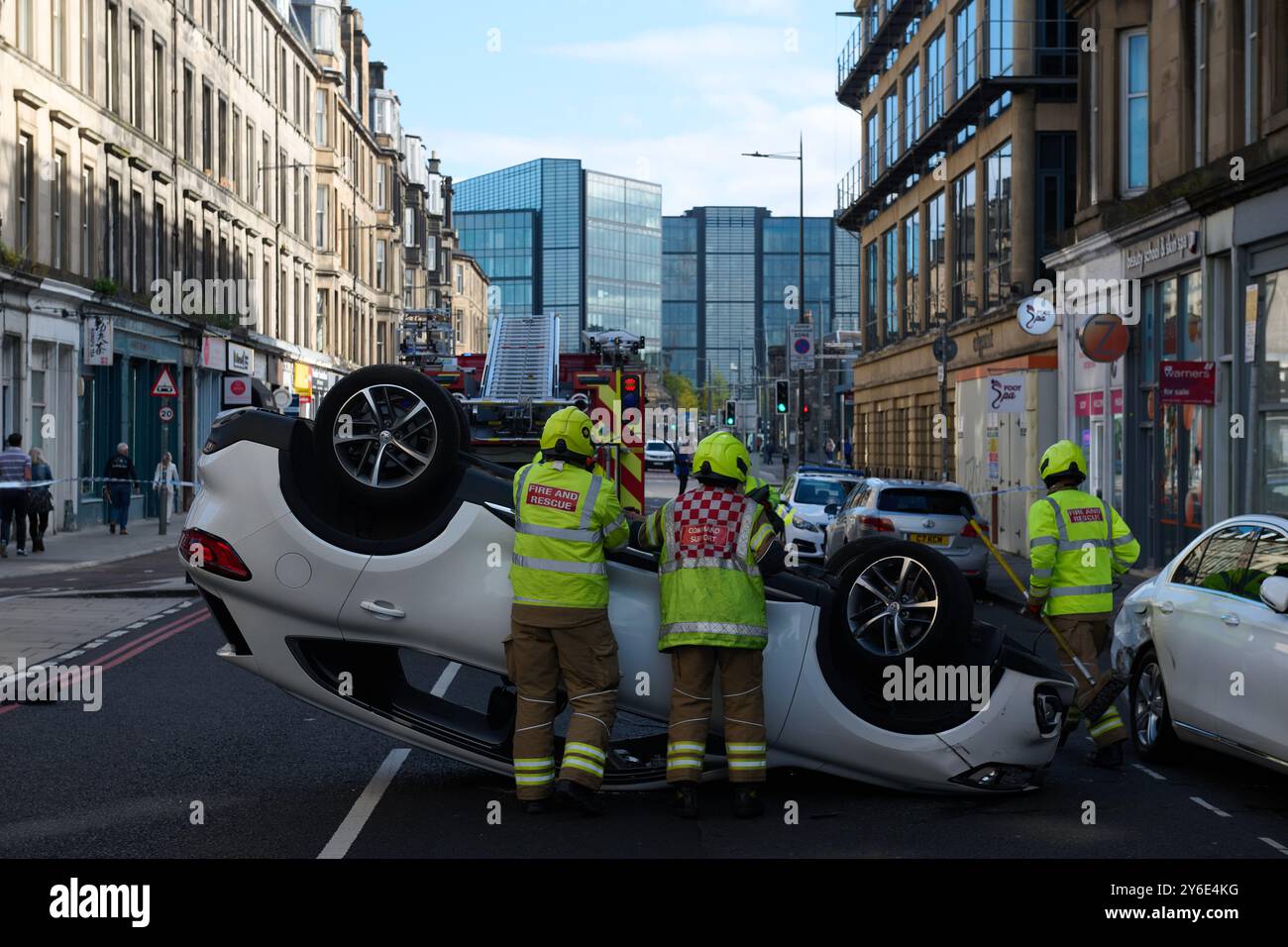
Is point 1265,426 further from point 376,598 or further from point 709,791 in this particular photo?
point 376,598

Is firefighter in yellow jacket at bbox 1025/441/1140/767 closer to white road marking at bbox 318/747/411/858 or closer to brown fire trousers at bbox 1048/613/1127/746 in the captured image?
brown fire trousers at bbox 1048/613/1127/746

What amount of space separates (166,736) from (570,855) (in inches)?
155

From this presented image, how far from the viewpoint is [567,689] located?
24.7ft

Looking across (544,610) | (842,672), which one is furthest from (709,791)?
(544,610)

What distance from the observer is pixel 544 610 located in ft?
24.2

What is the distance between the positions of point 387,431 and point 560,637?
119cm

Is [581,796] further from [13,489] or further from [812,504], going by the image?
[812,504]

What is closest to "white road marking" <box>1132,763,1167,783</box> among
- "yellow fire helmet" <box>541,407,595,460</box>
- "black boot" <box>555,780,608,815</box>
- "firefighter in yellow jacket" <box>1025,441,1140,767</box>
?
"firefighter in yellow jacket" <box>1025,441,1140,767</box>

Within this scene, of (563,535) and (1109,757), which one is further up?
(563,535)

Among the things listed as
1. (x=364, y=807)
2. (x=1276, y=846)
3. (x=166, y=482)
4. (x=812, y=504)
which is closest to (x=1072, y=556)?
(x=1276, y=846)

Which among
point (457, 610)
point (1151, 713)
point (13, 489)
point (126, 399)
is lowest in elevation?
point (1151, 713)

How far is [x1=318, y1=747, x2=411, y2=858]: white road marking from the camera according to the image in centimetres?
688

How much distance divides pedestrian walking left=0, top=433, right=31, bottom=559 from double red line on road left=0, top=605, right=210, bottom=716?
29.5ft

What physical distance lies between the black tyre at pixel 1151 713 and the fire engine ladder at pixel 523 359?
11892mm
